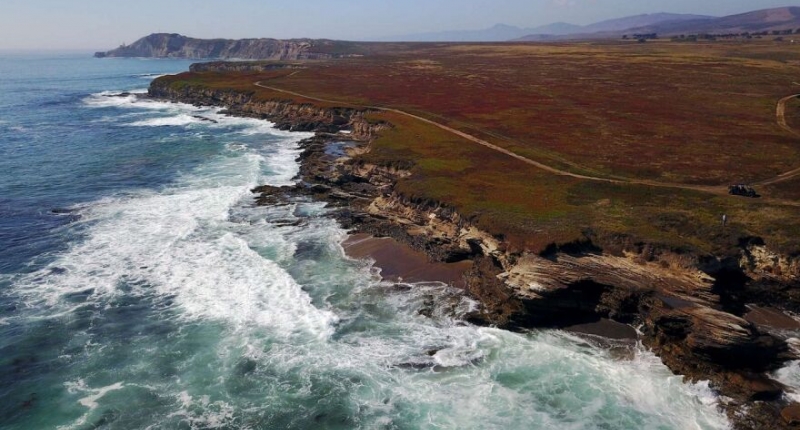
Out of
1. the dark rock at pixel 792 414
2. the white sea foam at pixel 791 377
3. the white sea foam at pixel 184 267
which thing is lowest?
the dark rock at pixel 792 414

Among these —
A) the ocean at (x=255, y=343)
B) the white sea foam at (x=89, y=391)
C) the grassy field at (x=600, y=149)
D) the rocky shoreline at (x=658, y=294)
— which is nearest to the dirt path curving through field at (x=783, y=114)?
the grassy field at (x=600, y=149)

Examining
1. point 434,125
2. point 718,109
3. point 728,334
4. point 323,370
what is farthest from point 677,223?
point 718,109

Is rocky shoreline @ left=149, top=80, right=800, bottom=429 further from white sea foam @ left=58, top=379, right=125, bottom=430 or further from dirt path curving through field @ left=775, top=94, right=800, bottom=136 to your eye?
dirt path curving through field @ left=775, top=94, right=800, bottom=136

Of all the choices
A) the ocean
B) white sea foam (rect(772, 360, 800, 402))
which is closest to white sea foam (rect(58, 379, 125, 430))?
the ocean

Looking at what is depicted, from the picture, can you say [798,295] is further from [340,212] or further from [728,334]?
[340,212]

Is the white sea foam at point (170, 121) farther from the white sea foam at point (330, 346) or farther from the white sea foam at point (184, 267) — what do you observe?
the white sea foam at point (330, 346)

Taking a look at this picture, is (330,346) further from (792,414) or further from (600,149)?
(600,149)
